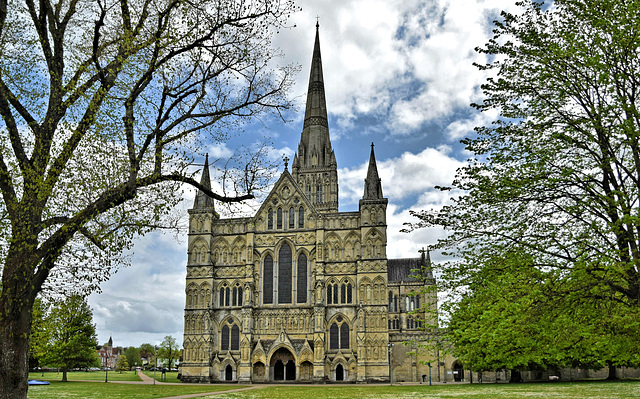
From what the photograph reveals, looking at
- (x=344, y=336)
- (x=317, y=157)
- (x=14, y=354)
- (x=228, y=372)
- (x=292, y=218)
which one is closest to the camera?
(x=14, y=354)

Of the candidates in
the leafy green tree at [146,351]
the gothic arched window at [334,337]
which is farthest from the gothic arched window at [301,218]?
the leafy green tree at [146,351]

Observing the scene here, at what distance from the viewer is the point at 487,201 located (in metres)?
13.4

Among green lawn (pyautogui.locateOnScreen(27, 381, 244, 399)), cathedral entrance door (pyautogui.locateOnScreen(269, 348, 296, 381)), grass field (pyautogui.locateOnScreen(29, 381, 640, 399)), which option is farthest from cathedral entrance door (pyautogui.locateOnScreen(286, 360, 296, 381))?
grass field (pyautogui.locateOnScreen(29, 381, 640, 399))

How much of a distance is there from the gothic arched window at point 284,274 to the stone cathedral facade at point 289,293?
0.10 meters

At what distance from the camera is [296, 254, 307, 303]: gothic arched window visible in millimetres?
54844

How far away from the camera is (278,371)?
176ft

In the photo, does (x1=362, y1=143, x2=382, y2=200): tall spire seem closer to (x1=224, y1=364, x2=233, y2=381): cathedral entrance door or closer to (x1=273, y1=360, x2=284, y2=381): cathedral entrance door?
(x1=273, y1=360, x2=284, y2=381): cathedral entrance door

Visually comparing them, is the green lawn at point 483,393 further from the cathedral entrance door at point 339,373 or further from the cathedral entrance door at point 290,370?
the cathedral entrance door at point 290,370

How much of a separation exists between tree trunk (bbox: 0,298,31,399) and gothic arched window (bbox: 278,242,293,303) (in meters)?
44.5

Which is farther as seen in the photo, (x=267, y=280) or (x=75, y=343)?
(x=267, y=280)

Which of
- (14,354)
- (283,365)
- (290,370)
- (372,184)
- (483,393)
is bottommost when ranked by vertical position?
(290,370)

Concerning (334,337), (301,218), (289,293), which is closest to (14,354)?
(334,337)

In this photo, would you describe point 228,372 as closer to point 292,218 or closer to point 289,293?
point 289,293

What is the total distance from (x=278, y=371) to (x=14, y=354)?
45192 mm
